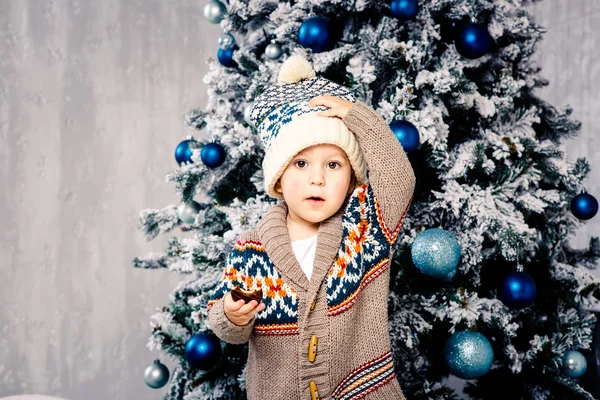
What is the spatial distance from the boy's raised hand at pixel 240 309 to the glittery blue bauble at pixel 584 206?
3.18 ft

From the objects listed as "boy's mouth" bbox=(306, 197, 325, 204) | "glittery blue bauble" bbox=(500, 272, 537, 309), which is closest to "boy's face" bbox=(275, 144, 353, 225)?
"boy's mouth" bbox=(306, 197, 325, 204)

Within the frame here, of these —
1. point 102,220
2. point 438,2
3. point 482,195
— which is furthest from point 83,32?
point 482,195

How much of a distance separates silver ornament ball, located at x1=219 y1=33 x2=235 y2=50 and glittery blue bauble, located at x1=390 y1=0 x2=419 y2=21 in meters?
0.50

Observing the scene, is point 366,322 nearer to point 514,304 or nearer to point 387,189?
point 387,189

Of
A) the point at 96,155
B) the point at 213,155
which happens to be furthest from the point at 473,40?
the point at 96,155

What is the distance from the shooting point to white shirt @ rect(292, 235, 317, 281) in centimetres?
93

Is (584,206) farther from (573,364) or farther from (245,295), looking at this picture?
(245,295)

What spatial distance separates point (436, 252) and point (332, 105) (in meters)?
0.39

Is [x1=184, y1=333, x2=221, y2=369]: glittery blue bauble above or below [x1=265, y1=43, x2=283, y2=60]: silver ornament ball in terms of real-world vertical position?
below

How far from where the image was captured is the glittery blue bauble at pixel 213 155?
137 centimetres

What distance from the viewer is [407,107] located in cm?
120

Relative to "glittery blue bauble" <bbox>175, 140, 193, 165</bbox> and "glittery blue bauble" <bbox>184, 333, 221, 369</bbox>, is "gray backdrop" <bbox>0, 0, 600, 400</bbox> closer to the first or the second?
"glittery blue bauble" <bbox>175, 140, 193, 165</bbox>

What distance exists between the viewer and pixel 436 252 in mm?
1106

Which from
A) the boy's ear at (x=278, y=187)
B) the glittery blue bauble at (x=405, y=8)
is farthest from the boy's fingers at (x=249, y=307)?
the glittery blue bauble at (x=405, y=8)
